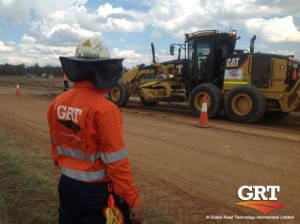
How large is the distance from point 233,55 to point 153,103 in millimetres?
5691

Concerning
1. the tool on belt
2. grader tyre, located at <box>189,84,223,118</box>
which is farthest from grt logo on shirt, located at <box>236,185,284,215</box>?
grader tyre, located at <box>189,84,223,118</box>

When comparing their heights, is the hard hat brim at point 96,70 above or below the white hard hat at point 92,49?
below

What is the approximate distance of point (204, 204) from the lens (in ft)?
16.9

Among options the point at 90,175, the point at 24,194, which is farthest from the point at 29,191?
the point at 90,175

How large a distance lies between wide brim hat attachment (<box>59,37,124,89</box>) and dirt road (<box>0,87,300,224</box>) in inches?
97.1

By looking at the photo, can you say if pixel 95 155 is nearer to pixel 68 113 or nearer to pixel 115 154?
pixel 115 154

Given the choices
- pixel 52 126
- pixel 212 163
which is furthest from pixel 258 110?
pixel 52 126

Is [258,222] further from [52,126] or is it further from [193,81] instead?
[193,81]

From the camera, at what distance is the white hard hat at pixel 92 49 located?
2883mm

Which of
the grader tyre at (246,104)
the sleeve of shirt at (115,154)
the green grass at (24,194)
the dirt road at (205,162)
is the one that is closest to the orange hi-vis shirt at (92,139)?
the sleeve of shirt at (115,154)

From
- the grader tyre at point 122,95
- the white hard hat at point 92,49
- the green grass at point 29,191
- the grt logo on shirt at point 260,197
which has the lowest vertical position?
the grt logo on shirt at point 260,197

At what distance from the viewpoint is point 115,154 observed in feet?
8.87

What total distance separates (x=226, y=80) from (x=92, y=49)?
425 inches

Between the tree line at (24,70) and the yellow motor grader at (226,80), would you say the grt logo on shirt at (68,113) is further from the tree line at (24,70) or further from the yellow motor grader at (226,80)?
the tree line at (24,70)
